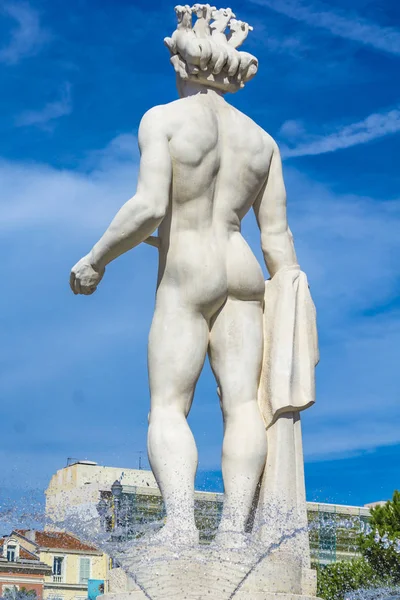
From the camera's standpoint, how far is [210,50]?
8.75 m

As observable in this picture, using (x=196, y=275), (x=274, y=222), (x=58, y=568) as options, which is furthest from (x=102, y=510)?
(x=58, y=568)

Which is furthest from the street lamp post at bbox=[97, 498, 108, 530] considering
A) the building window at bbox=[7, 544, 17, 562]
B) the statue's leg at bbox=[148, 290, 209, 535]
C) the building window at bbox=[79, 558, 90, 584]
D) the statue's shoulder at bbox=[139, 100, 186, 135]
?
the building window at bbox=[7, 544, 17, 562]

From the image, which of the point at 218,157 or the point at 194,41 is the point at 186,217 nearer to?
the point at 218,157

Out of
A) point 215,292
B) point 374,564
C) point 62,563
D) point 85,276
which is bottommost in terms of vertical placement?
point 215,292

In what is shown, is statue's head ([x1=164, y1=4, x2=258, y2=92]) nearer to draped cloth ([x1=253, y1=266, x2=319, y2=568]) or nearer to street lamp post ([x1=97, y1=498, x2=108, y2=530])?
draped cloth ([x1=253, y1=266, x2=319, y2=568])

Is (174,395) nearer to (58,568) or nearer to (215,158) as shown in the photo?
(215,158)

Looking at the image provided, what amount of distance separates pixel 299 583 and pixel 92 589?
753 inches

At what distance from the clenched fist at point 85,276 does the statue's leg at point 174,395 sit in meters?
0.49

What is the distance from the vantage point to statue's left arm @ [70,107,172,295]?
8.23m

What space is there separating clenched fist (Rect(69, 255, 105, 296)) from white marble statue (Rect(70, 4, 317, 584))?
0.01 meters

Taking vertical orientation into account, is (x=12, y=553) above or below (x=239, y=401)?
above

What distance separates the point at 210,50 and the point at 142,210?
1443mm

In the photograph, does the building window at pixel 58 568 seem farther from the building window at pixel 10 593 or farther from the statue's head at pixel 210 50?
the statue's head at pixel 210 50

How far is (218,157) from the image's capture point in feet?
28.5
